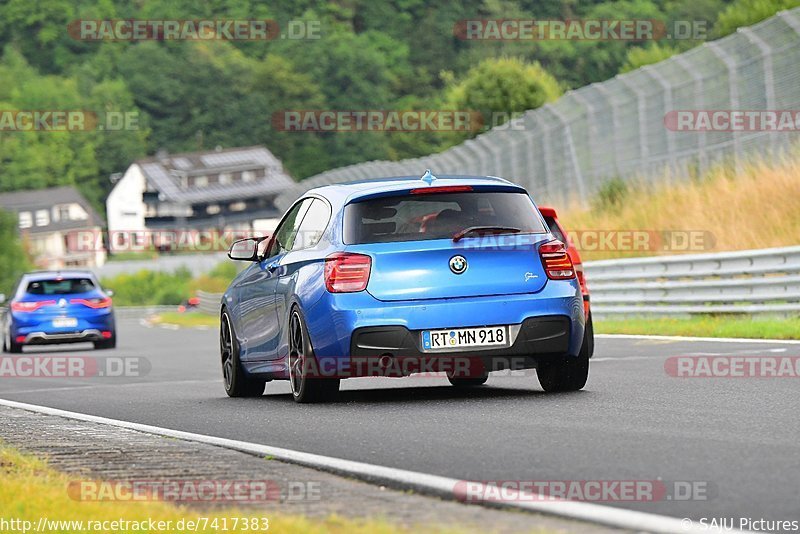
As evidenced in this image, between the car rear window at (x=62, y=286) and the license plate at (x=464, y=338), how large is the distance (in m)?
19.5

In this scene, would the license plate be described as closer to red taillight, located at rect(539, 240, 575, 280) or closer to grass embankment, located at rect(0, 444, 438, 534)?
red taillight, located at rect(539, 240, 575, 280)

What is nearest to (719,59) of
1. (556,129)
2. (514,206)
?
(556,129)

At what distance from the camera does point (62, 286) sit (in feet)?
101

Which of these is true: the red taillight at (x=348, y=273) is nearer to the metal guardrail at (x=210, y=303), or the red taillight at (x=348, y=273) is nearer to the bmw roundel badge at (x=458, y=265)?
the bmw roundel badge at (x=458, y=265)

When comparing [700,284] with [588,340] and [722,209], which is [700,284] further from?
[588,340]

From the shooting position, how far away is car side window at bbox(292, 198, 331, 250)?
42.0 ft

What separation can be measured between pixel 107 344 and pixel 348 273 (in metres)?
19.4

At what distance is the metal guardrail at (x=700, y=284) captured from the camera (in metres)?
21.8

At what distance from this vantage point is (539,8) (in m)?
161

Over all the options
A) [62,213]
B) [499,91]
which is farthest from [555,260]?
[62,213]

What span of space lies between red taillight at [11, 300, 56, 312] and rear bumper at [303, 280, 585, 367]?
60.7 feet

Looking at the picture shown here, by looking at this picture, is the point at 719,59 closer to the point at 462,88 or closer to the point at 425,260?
the point at 425,260

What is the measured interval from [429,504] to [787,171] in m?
22.0

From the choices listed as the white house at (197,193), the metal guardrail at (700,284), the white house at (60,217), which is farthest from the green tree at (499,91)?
the white house at (60,217)
